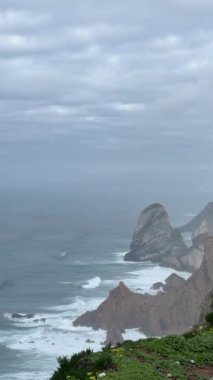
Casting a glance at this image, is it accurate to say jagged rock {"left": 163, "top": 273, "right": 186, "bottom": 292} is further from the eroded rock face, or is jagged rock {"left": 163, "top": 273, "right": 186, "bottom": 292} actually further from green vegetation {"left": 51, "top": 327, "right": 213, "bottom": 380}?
green vegetation {"left": 51, "top": 327, "right": 213, "bottom": 380}

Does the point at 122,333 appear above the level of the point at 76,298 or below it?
below

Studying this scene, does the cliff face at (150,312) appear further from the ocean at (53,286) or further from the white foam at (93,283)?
the white foam at (93,283)

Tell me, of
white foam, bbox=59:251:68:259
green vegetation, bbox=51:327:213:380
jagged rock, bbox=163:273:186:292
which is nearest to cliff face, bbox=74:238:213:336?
jagged rock, bbox=163:273:186:292

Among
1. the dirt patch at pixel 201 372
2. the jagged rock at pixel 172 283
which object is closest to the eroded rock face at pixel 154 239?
the jagged rock at pixel 172 283

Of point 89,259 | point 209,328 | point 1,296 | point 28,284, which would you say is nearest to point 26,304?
point 1,296

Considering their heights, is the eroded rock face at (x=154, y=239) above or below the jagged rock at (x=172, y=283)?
above

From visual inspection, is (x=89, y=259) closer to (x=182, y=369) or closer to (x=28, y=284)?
(x=28, y=284)

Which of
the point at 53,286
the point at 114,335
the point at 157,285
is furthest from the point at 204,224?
the point at 114,335
